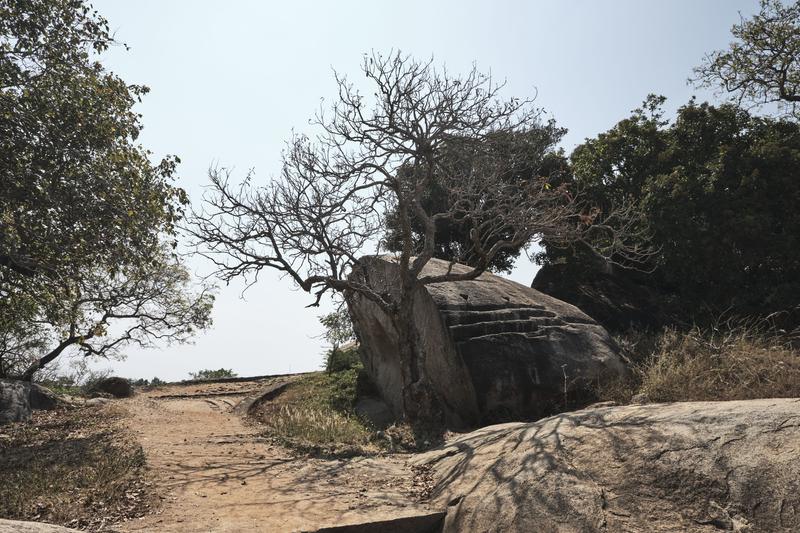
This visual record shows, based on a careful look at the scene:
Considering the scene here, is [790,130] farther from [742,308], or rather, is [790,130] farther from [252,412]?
[252,412]

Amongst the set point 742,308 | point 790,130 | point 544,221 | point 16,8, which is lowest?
point 742,308

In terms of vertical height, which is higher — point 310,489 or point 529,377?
point 529,377

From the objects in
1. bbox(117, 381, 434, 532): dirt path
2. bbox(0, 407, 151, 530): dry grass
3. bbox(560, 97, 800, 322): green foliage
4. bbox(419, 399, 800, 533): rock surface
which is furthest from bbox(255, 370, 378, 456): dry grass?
bbox(560, 97, 800, 322): green foliage

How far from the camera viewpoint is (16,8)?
11.1 meters

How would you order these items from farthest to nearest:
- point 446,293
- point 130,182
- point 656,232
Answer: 1. point 656,232
2. point 446,293
3. point 130,182

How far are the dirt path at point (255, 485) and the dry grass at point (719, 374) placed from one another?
188 inches

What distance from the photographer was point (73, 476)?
8055 millimetres

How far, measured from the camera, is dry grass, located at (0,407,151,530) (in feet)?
22.6

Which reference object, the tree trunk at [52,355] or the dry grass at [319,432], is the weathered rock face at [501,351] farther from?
the tree trunk at [52,355]

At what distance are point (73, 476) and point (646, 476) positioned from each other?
23.7 feet

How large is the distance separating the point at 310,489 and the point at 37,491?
11.2 feet

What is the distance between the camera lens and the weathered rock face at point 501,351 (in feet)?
38.8

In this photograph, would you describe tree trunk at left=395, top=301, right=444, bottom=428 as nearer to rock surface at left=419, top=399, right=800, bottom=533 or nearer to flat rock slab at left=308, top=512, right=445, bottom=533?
rock surface at left=419, top=399, right=800, bottom=533

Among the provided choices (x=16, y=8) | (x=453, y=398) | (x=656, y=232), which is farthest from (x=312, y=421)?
(x=656, y=232)
